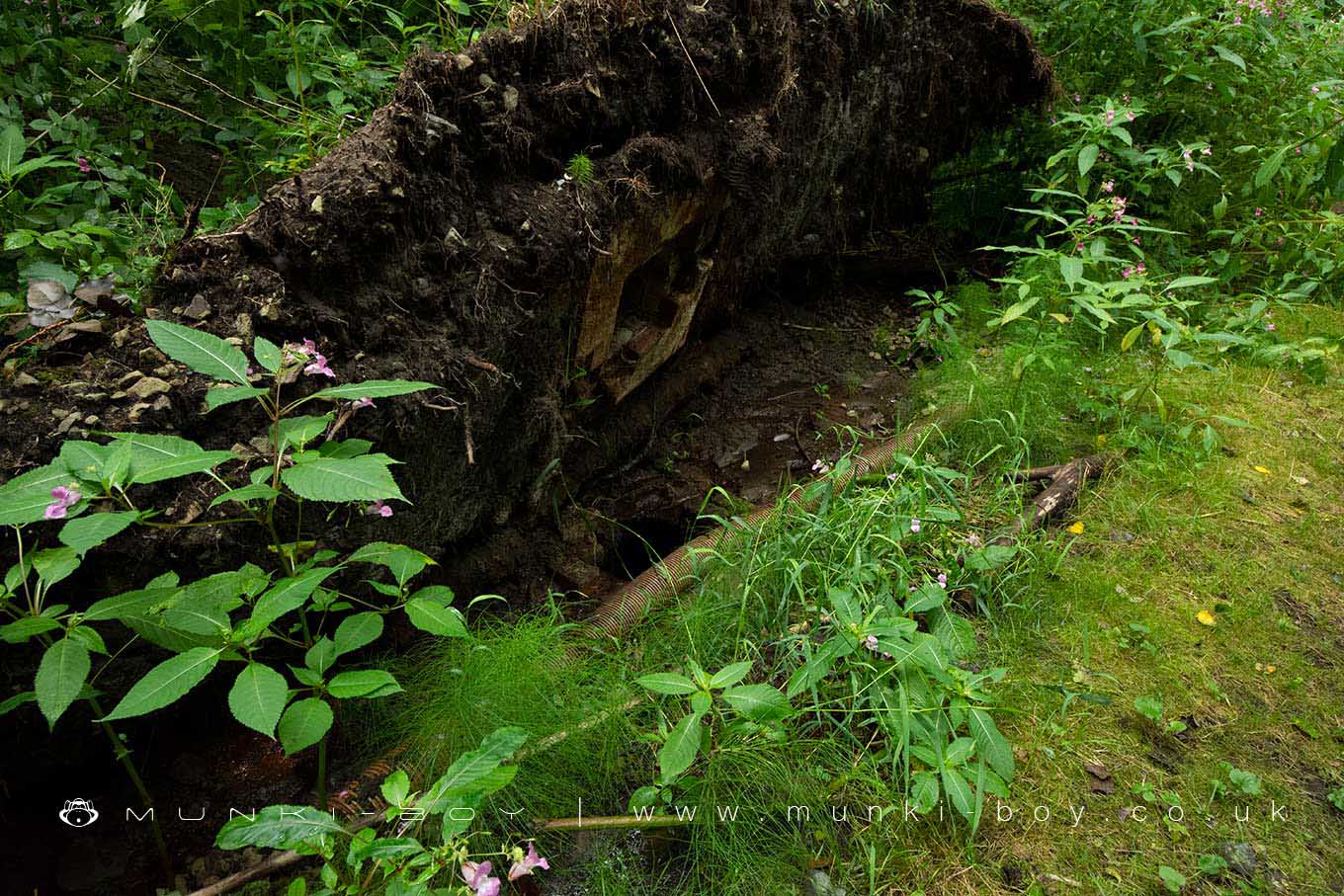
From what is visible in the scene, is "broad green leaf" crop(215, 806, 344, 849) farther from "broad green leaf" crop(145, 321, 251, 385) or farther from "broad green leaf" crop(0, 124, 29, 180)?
"broad green leaf" crop(0, 124, 29, 180)

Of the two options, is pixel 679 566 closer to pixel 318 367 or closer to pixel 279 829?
pixel 318 367

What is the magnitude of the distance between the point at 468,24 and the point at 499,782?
3.13 meters

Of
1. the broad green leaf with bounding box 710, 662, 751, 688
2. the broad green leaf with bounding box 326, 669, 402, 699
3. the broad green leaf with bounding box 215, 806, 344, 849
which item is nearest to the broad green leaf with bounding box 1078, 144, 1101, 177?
the broad green leaf with bounding box 710, 662, 751, 688

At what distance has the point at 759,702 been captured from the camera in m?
1.75

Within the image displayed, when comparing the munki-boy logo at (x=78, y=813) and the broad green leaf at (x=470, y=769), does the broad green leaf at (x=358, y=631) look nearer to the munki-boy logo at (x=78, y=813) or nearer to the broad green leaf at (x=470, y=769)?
the broad green leaf at (x=470, y=769)

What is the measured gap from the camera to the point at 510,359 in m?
2.61

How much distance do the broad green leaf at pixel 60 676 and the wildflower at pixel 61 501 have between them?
25cm

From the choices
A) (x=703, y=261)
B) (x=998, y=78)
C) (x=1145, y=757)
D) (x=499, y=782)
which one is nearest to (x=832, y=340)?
(x=703, y=261)

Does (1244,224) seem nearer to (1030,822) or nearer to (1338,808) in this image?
(1338,808)

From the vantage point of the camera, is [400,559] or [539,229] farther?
[539,229]

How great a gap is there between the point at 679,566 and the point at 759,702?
1155 mm

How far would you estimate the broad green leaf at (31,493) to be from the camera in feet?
4.35

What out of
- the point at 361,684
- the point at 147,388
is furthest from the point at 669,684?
the point at 147,388

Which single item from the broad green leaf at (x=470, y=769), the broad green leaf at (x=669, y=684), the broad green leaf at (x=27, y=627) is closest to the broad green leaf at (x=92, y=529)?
the broad green leaf at (x=27, y=627)
